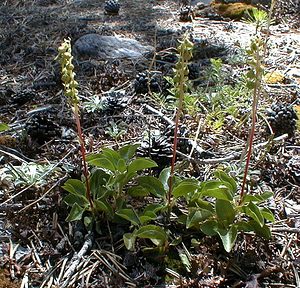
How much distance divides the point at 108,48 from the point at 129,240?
274cm

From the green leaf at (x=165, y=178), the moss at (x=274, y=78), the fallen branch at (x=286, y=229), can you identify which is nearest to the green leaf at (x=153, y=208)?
the green leaf at (x=165, y=178)

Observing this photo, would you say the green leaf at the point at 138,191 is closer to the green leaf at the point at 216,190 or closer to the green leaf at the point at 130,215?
the green leaf at the point at 130,215

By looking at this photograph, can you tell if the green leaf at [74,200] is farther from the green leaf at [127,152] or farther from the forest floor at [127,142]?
the green leaf at [127,152]

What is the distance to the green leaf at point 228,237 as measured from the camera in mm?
1797

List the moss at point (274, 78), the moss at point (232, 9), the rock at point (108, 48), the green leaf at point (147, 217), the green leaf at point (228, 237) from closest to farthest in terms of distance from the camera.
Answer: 1. the green leaf at point (228, 237)
2. the green leaf at point (147, 217)
3. the moss at point (274, 78)
4. the rock at point (108, 48)
5. the moss at point (232, 9)

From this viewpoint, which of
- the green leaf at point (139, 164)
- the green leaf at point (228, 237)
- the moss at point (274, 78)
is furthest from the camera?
the moss at point (274, 78)

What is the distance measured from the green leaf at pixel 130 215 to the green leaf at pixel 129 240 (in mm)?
54

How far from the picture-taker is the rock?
4156 mm

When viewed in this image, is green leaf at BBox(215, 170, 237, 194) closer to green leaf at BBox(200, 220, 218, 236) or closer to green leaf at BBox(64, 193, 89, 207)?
green leaf at BBox(200, 220, 218, 236)

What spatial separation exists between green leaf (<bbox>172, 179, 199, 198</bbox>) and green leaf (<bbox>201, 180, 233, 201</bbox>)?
0.15 ft

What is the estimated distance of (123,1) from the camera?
709cm

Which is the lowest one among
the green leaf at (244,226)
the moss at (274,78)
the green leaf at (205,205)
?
the moss at (274,78)

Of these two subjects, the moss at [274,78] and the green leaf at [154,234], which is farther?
the moss at [274,78]

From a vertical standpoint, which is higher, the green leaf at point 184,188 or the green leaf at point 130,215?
the green leaf at point 184,188
